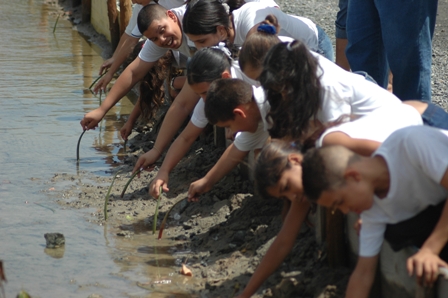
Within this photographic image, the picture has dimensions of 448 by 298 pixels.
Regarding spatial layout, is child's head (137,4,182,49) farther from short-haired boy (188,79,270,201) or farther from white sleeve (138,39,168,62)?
short-haired boy (188,79,270,201)

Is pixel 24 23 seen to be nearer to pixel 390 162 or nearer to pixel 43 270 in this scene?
pixel 43 270

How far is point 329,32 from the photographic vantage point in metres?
9.16

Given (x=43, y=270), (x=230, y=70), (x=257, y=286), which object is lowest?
(x=43, y=270)

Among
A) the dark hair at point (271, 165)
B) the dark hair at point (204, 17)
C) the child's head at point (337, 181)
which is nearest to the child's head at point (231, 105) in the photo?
the dark hair at point (271, 165)

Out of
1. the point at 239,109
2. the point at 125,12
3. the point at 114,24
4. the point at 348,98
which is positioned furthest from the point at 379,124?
the point at 114,24

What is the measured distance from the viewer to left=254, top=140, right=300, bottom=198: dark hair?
3.17m

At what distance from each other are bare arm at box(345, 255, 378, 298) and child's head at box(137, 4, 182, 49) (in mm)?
2886

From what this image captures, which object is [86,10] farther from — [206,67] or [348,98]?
[348,98]

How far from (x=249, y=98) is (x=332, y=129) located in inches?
33.7

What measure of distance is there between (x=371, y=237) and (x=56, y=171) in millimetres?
3549

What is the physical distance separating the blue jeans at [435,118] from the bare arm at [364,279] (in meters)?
0.84

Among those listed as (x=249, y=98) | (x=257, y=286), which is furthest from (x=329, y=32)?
(x=257, y=286)

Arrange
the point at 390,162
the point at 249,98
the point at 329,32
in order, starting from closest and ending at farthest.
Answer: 1. the point at 390,162
2. the point at 249,98
3. the point at 329,32

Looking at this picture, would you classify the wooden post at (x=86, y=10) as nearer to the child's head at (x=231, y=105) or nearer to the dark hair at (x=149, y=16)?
the dark hair at (x=149, y=16)
